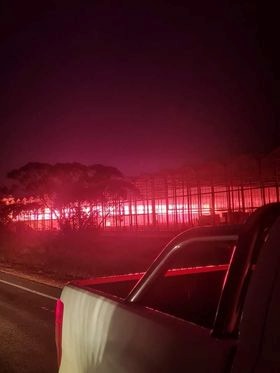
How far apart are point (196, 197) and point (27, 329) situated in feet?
88.0

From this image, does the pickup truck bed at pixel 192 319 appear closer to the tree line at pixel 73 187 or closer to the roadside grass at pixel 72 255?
the roadside grass at pixel 72 255

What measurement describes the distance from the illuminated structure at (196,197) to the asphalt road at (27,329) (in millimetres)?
16272

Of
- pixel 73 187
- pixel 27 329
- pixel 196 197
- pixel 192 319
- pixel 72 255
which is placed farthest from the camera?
pixel 196 197

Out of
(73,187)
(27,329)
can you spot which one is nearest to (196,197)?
(73,187)

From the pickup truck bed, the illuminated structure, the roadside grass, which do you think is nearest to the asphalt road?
the pickup truck bed

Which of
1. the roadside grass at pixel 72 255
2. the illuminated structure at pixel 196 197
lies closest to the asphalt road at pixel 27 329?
the roadside grass at pixel 72 255

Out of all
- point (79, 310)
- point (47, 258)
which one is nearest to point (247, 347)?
point (79, 310)

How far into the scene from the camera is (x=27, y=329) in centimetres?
814

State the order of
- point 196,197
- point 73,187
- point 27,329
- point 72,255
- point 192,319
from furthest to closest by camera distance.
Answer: point 196,197, point 73,187, point 72,255, point 27,329, point 192,319

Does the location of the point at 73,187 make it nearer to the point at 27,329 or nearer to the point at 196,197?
the point at 196,197

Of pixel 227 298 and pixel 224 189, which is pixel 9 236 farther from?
pixel 227 298

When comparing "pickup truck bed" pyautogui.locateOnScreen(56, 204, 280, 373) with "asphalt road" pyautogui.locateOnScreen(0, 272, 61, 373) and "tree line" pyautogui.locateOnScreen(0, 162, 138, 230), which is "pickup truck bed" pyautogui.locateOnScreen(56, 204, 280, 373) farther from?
"tree line" pyautogui.locateOnScreen(0, 162, 138, 230)

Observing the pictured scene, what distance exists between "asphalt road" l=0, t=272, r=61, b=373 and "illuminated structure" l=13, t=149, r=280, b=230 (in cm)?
1627

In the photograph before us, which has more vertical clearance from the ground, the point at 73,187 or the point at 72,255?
the point at 73,187
